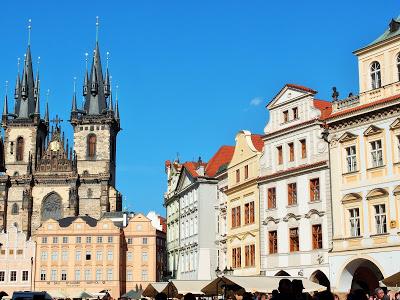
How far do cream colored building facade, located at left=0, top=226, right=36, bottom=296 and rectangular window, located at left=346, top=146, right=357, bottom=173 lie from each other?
68.9 meters

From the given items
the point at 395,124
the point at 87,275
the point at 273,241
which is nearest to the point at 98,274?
the point at 87,275

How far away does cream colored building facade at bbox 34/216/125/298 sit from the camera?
318 ft

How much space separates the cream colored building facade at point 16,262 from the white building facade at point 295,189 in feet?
202

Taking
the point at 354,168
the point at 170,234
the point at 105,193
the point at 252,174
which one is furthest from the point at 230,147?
the point at 105,193

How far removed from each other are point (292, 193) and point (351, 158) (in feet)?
17.4

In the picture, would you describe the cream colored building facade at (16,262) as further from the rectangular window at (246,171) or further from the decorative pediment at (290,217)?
the decorative pediment at (290,217)

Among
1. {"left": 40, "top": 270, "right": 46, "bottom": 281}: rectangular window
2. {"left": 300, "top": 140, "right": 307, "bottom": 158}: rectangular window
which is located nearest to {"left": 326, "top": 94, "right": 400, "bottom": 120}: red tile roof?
{"left": 300, "top": 140, "right": 307, "bottom": 158}: rectangular window

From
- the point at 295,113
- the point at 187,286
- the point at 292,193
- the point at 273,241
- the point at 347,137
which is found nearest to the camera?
the point at 187,286

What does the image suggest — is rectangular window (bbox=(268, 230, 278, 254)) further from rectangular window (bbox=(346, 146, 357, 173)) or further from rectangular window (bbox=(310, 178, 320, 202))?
rectangular window (bbox=(346, 146, 357, 173))

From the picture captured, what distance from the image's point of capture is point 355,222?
3569cm

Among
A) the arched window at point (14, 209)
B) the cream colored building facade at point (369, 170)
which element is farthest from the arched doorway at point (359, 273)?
the arched window at point (14, 209)

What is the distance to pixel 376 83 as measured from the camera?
36125 millimetres

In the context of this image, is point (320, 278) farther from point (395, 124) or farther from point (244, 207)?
point (395, 124)

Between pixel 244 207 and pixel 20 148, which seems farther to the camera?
pixel 20 148
